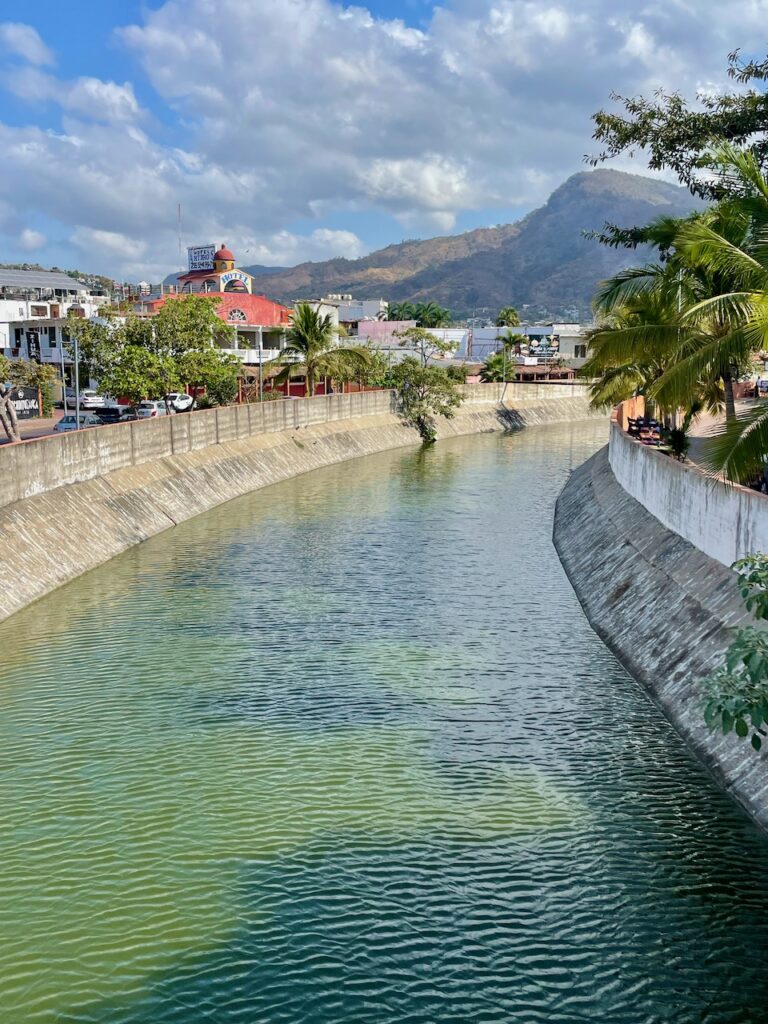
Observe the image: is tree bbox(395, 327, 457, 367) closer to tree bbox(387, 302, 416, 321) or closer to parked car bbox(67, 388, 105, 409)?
parked car bbox(67, 388, 105, 409)

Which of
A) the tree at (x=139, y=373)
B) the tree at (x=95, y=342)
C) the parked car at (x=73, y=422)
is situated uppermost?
the tree at (x=95, y=342)

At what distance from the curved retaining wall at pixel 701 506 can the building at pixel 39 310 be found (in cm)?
4952

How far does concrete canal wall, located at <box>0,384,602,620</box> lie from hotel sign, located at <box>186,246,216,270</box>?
68.6 meters

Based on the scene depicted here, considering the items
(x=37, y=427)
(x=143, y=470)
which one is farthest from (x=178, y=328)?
(x=143, y=470)

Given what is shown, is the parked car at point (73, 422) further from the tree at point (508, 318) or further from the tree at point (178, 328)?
the tree at point (508, 318)

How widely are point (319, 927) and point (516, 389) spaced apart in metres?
91.8

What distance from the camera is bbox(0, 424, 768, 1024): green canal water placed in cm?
1266

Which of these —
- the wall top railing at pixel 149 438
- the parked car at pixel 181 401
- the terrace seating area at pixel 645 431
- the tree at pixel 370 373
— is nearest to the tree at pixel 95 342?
the wall top railing at pixel 149 438

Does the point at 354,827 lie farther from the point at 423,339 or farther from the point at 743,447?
the point at 423,339

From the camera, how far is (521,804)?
56.7 feet

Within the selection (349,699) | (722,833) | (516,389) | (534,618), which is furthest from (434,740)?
(516,389)

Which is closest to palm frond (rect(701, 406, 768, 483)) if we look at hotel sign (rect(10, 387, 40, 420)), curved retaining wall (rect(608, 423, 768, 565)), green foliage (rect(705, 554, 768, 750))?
curved retaining wall (rect(608, 423, 768, 565))

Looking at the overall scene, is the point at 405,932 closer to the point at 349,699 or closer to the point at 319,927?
the point at 319,927

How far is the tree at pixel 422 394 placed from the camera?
80188 mm
